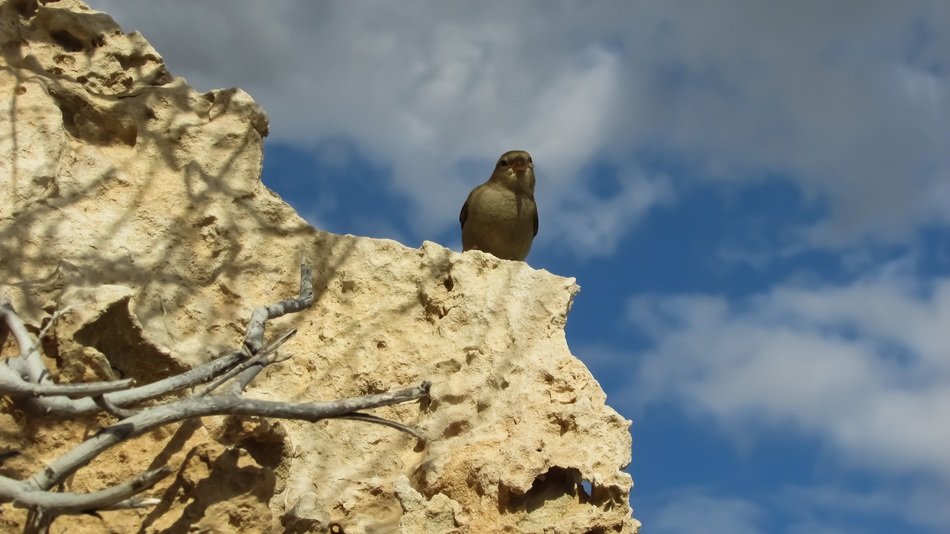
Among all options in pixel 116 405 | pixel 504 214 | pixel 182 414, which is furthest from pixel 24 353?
pixel 504 214

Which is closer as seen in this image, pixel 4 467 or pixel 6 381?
pixel 6 381

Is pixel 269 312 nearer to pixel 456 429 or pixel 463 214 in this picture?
pixel 456 429

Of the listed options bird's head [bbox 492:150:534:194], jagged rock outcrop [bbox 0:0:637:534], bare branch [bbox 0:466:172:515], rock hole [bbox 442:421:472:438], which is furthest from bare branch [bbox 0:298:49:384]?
bird's head [bbox 492:150:534:194]

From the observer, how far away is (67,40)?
5492mm

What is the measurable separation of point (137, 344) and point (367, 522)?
1.09m

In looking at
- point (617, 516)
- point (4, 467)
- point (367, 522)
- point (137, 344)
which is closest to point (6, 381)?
point (4, 467)

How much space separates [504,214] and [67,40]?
3.26 m

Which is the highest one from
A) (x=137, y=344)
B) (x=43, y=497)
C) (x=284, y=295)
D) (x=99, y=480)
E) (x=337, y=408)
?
(x=284, y=295)

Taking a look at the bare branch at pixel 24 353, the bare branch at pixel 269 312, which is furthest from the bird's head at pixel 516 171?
the bare branch at pixel 24 353

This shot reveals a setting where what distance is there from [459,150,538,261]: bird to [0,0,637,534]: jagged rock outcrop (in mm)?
2556

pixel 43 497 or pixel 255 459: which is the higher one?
pixel 255 459

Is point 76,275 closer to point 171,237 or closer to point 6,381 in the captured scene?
point 171,237

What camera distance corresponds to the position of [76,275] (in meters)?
4.53

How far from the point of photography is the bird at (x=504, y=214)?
789cm
